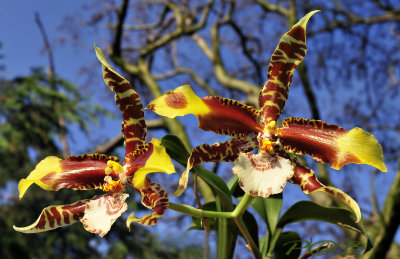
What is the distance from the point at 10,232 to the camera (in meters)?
4.75

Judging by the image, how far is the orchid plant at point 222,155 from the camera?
68cm

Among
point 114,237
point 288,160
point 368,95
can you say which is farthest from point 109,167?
point 114,237

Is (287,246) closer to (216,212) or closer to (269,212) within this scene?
(269,212)

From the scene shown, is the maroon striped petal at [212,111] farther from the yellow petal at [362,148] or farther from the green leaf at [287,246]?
the green leaf at [287,246]

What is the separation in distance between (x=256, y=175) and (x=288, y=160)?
77 millimetres

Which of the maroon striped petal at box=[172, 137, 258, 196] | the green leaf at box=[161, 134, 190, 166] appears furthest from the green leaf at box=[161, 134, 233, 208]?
the maroon striped petal at box=[172, 137, 258, 196]

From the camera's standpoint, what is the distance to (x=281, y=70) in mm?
805

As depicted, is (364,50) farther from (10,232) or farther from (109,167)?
(10,232)

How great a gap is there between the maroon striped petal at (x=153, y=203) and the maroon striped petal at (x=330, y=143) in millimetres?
288

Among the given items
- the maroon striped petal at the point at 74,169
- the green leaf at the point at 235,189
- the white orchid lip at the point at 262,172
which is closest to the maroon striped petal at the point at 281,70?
the white orchid lip at the point at 262,172

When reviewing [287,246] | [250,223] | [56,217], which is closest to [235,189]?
[250,223]

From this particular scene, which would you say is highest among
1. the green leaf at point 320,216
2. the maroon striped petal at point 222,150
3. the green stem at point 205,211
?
the maroon striped petal at point 222,150

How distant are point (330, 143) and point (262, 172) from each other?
0.51 feet

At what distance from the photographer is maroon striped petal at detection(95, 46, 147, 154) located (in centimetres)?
78
